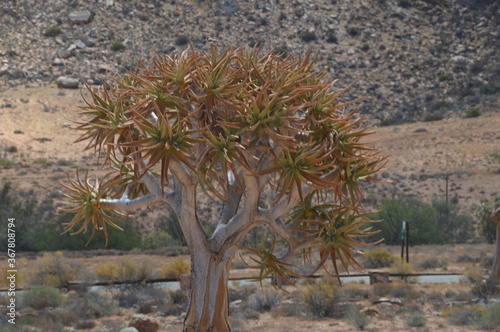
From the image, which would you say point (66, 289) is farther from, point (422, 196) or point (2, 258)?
point (422, 196)

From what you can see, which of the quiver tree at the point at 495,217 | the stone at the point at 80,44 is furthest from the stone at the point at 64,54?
the quiver tree at the point at 495,217

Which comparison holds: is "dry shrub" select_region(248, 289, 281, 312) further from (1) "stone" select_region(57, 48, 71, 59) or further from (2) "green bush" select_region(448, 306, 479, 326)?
(1) "stone" select_region(57, 48, 71, 59)

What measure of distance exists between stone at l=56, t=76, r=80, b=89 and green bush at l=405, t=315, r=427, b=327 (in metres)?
48.1

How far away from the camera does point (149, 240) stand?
30.6 meters

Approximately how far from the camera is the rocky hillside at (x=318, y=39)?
196 ft

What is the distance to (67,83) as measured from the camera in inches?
2330

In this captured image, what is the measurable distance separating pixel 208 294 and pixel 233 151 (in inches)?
80.3

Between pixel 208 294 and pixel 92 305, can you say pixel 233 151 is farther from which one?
pixel 92 305

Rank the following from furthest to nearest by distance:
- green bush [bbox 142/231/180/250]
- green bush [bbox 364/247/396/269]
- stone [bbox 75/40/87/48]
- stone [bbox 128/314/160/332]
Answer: stone [bbox 75/40/87/48], green bush [bbox 142/231/180/250], green bush [bbox 364/247/396/269], stone [bbox 128/314/160/332]

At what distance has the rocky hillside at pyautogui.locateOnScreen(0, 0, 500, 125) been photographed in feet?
196

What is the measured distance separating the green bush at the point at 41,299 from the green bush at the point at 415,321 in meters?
8.01

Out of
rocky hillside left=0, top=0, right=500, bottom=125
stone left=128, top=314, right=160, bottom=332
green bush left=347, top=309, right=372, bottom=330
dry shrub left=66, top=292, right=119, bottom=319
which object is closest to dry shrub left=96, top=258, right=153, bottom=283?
dry shrub left=66, top=292, right=119, bottom=319

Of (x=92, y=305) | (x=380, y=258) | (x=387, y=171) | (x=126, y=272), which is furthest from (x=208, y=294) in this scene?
(x=387, y=171)

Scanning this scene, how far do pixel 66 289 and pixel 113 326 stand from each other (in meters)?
5.50
